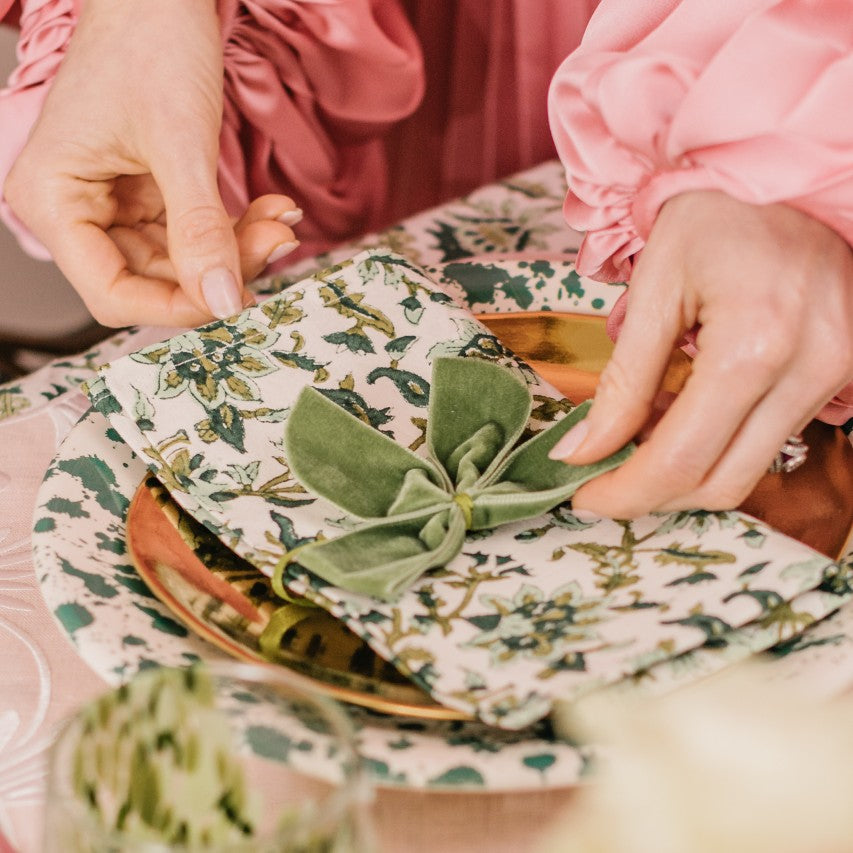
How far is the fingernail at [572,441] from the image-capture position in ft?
1.15

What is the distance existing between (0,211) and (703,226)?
0.57 m

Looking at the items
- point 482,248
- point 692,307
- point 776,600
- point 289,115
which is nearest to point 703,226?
point 692,307

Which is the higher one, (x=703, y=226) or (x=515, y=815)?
(x=703, y=226)

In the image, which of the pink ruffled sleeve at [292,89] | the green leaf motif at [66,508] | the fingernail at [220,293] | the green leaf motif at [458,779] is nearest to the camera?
the green leaf motif at [458,779]

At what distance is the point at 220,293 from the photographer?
1.59ft

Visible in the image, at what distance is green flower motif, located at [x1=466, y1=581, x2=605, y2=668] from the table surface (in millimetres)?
50

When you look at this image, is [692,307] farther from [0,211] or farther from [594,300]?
[0,211]

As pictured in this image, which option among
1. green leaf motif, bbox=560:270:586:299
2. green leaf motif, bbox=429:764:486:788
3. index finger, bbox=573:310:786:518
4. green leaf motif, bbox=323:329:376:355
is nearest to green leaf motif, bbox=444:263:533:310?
green leaf motif, bbox=560:270:586:299

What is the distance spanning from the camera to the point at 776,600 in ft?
0.96

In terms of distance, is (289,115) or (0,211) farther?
(289,115)

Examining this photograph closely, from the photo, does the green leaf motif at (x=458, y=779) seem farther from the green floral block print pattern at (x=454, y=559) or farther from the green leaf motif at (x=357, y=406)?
the green leaf motif at (x=357, y=406)

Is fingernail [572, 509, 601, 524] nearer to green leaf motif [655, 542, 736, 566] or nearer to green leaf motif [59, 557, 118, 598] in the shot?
green leaf motif [655, 542, 736, 566]

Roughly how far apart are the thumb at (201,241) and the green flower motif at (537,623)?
9.0 inches

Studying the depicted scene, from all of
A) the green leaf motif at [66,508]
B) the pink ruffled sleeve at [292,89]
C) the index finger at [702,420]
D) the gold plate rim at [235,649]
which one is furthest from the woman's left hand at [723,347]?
the pink ruffled sleeve at [292,89]
